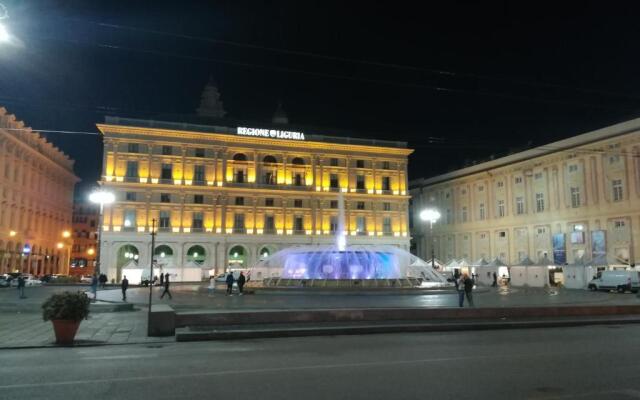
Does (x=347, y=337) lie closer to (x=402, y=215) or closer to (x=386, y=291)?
(x=386, y=291)

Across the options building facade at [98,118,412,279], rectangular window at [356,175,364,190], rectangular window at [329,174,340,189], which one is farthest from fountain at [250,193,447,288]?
rectangular window at [356,175,364,190]

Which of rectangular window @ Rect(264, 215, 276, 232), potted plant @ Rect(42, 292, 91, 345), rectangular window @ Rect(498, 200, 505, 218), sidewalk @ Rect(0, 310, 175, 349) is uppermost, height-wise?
rectangular window @ Rect(498, 200, 505, 218)

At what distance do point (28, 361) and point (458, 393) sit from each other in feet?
26.9

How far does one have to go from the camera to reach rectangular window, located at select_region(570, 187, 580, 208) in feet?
185

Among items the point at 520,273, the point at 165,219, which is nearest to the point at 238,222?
the point at 165,219

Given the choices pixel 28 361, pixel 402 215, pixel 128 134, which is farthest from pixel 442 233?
pixel 28 361

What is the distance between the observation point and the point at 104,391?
7238 mm

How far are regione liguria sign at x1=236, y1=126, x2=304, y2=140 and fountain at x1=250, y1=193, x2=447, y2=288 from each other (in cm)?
3490

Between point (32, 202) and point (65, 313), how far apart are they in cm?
6834

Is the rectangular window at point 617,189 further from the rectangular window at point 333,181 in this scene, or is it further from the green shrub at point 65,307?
the green shrub at point 65,307

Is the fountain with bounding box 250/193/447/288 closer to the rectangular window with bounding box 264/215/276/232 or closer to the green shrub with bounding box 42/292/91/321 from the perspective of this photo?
the green shrub with bounding box 42/292/91/321

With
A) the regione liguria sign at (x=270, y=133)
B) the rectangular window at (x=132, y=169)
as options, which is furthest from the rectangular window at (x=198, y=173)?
the rectangular window at (x=132, y=169)

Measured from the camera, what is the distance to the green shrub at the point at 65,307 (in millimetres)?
13102

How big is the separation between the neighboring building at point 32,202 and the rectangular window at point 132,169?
13282 millimetres
